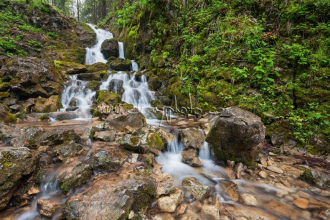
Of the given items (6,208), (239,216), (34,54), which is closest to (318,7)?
(239,216)

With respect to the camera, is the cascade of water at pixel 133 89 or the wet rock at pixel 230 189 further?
the cascade of water at pixel 133 89

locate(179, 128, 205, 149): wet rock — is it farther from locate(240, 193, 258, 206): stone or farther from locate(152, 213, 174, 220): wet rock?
locate(152, 213, 174, 220): wet rock

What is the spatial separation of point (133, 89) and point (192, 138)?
6043mm

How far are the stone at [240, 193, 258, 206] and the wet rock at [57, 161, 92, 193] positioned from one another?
3036mm

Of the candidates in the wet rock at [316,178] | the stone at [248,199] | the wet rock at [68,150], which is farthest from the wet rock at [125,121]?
the wet rock at [316,178]

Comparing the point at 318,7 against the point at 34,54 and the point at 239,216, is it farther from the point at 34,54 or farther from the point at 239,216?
the point at 34,54

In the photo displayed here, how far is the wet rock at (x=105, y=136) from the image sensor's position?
445cm

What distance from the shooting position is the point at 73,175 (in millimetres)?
2828

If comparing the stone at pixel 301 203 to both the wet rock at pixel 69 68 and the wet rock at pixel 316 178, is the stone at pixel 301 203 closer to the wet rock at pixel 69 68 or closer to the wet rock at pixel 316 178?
the wet rock at pixel 316 178

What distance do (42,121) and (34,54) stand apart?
10079mm

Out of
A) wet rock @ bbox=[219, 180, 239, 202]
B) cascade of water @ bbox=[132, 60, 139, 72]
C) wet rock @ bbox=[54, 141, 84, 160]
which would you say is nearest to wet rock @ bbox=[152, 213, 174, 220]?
wet rock @ bbox=[219, 180, 239, 202]

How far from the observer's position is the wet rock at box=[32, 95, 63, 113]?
23.1 ft

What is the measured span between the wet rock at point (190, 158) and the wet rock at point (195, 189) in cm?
87

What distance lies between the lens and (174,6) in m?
9.87
